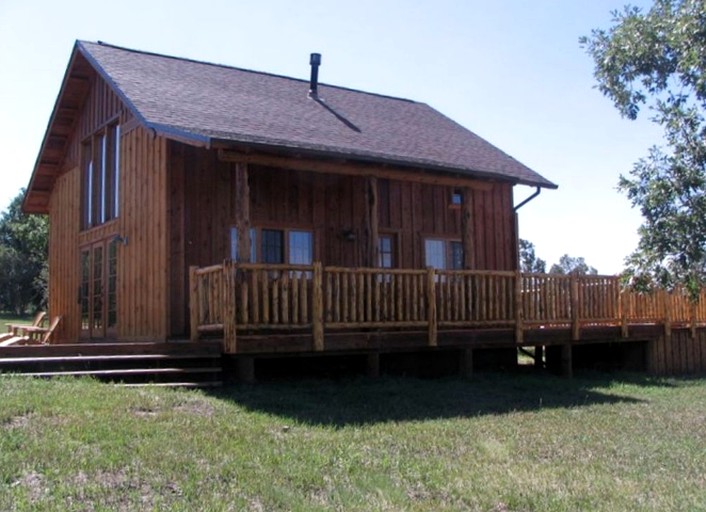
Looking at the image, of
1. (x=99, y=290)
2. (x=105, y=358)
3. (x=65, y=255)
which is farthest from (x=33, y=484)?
(x=65, y=255)

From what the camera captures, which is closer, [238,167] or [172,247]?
[238,167]

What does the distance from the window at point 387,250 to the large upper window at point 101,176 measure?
518 cm

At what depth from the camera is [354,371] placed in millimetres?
14805

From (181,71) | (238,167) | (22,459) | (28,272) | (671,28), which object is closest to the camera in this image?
(22,459)

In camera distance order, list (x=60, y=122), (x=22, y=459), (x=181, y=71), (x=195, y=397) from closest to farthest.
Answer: (x=22, y=459) → (x=195, y=397) → (x=181, y=71) → (x=60, y=122)

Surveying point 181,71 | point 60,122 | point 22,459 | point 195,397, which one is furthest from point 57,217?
point 22,459

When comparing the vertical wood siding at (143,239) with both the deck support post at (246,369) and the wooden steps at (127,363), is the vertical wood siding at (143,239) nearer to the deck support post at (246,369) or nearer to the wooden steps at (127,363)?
the wooden steps at (127,363)

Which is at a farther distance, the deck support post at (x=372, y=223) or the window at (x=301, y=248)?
the window at (x=301, y=248)

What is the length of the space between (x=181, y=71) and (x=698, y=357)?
500 inches

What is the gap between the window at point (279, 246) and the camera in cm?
1501

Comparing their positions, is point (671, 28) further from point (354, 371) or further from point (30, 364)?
point (30, 364)

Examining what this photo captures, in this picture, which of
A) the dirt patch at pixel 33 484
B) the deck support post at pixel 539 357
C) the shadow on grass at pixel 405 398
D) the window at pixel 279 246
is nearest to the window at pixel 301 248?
the window at pixel 279 246

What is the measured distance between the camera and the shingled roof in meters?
13.6

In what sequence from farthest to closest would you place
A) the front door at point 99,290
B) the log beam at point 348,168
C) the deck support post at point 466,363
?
the front door at point 99,290 < the deck support post at point 466,363 < the log beam at point 348,168
